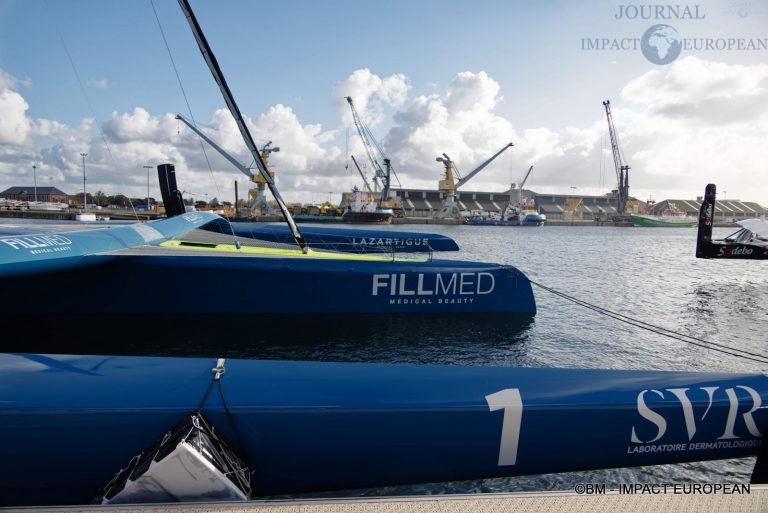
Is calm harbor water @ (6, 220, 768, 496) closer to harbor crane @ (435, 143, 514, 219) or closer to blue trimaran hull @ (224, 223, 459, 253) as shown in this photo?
blue trimaran hull @ (224, 223, 459, 253)

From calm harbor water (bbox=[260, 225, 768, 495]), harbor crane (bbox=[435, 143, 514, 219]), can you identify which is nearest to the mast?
calm harbor water (bbox=[260, 225, 768, 495])

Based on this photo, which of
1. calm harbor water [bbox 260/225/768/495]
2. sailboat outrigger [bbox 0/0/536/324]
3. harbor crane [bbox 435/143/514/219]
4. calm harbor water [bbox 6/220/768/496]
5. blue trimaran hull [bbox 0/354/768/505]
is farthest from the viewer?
harbor crane [bbox 435/143/514/219]

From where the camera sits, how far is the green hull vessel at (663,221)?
75438 millimetres

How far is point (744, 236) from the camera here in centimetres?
1667

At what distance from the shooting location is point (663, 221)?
75.6 metres

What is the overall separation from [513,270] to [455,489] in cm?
530

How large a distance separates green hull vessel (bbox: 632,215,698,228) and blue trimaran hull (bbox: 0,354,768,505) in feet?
Answer: 283

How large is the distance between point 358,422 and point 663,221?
8899cm

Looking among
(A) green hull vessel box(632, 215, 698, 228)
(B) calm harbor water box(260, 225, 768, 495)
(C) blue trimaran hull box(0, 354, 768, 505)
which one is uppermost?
(A) green hull vessel box(632, 215, 698, 228)

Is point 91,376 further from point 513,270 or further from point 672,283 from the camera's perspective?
point 672,283

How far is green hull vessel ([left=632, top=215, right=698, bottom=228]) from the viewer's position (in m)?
75.4

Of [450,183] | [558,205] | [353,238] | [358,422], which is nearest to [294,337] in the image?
[358,422]

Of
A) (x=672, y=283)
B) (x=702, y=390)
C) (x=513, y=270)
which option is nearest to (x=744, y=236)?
(x=672, y=283)

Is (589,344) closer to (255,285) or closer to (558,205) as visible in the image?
(255,285)
